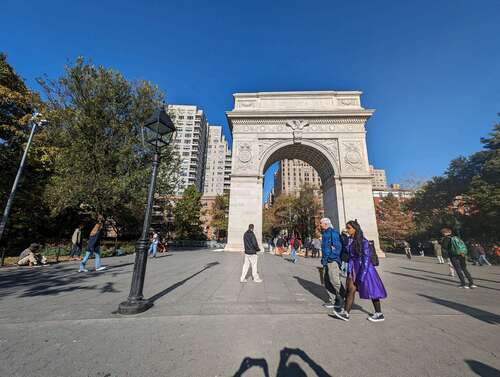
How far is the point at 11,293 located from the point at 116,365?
517 centimetres

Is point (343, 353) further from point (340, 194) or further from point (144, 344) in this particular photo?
point (340, 194)

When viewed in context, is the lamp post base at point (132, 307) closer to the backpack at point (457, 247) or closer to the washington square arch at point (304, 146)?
the backpack at point (457, 247)

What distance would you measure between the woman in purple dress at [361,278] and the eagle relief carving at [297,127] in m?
18.1

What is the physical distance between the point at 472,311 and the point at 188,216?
3690 centimetres

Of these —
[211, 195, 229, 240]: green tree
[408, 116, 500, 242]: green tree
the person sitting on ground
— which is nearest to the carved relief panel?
[408, 116, 500, 242]: green tree

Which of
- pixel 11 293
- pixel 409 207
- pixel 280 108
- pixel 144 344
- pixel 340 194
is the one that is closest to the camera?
pixel 144 344

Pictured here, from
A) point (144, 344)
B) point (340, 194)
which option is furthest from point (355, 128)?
point (144, 344)

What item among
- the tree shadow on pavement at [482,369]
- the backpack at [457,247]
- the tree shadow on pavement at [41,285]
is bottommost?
the tree shadow on pavement at [41,285]

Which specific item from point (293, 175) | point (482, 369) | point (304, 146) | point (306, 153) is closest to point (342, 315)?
point (482, 369)

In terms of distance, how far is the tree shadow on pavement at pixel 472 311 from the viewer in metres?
3.61

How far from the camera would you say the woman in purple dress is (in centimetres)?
343

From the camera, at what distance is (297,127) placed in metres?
21.2

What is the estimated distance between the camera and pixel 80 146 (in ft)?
45.3

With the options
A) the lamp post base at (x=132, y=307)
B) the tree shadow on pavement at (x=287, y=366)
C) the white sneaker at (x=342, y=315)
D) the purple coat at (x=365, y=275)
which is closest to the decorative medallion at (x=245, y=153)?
the purple coat at (x=365, y=275)
